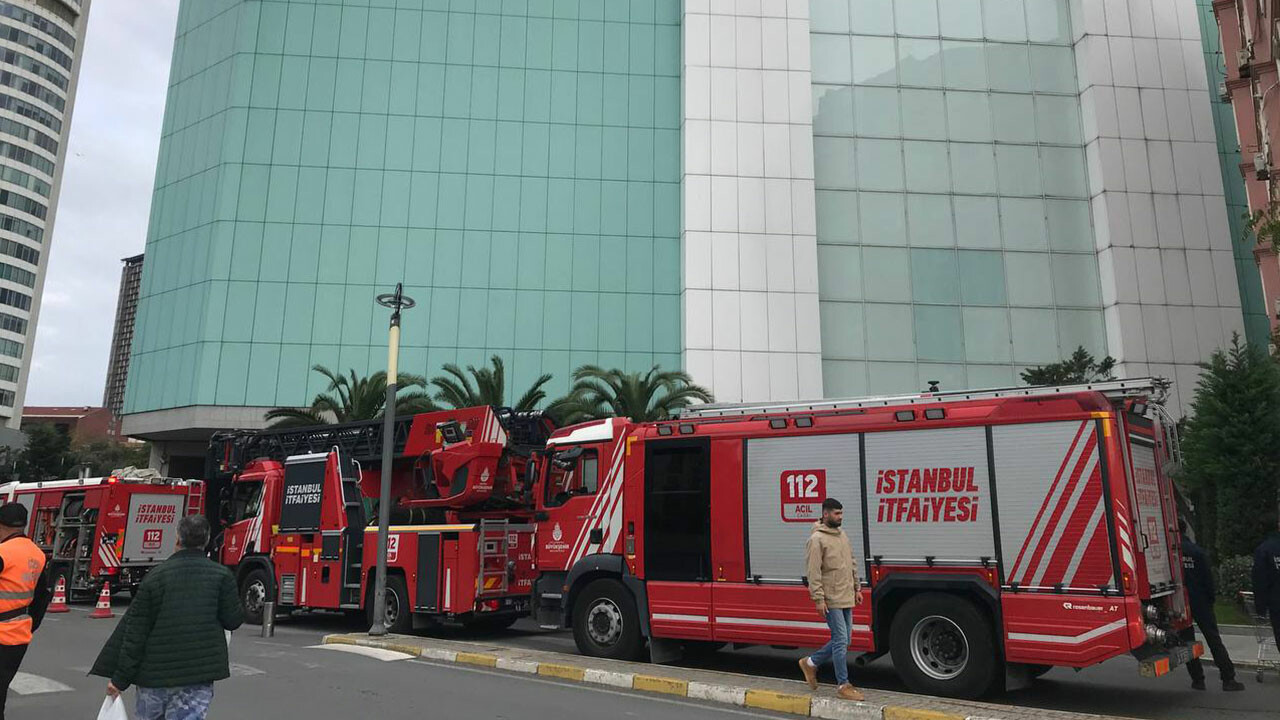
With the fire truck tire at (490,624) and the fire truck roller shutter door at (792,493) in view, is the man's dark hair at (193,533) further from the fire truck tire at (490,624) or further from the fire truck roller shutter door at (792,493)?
the fire truck tire at (490,624)

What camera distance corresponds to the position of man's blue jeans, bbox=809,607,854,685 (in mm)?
7855

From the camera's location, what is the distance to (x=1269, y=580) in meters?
8.59

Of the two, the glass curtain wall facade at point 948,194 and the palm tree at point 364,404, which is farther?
the glass curtain wall facade at point 948,194

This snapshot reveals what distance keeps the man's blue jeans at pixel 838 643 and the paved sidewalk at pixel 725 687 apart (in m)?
0.27

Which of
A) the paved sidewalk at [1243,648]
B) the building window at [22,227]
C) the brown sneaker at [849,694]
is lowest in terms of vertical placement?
the paved sidewalk at [1243,648]

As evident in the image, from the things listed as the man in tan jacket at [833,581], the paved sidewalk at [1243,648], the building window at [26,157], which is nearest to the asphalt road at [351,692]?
the man in tan jacket at [833,581]

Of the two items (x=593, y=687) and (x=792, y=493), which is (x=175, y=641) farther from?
(x=792, y=493)

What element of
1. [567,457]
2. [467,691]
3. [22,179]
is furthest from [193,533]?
[22,179]

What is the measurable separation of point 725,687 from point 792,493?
2573 mm

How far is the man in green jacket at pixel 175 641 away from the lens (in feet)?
14.5

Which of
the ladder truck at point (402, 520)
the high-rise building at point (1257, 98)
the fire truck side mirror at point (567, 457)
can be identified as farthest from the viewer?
the high-rise building at point (1257, 98)

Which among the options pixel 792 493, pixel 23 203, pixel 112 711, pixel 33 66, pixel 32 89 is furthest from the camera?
pixel 33 66

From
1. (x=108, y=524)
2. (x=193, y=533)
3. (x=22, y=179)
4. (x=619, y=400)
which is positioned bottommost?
(x=193, y=533)

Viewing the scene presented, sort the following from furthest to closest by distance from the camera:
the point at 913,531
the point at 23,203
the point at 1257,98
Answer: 1. the point at 23,203
2. the point at 1257,98
3. the point at 913,531
